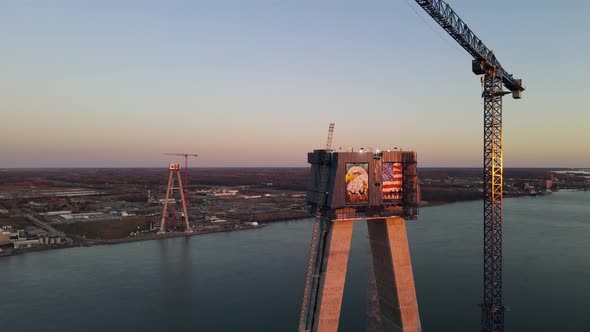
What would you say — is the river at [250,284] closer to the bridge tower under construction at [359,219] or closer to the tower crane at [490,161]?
the tower crane at [490,161]

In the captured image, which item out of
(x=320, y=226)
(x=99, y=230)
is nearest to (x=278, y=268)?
(x=320, y=226)

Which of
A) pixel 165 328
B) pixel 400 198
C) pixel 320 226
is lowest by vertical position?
pixel 165 328

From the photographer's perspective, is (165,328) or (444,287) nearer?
(165,328)

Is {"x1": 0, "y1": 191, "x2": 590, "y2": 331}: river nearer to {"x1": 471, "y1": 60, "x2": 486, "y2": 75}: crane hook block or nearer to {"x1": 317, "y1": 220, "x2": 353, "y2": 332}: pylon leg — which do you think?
{"x1": 317, "y1": 220, "x2": 353, "y2": 332}: pylon leg

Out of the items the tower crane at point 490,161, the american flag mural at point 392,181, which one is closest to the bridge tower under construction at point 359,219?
the american flag mural at point 392,181

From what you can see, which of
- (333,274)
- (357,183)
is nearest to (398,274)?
(333,274)

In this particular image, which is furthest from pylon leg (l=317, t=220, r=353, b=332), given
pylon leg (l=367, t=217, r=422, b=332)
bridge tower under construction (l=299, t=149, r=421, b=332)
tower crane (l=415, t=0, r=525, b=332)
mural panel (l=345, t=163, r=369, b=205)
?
tower crane (l=415, t=0, r=525, b=332)

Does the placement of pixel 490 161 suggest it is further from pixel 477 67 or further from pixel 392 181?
pixel 392 181

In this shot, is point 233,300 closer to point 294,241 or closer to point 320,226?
point 320,226
